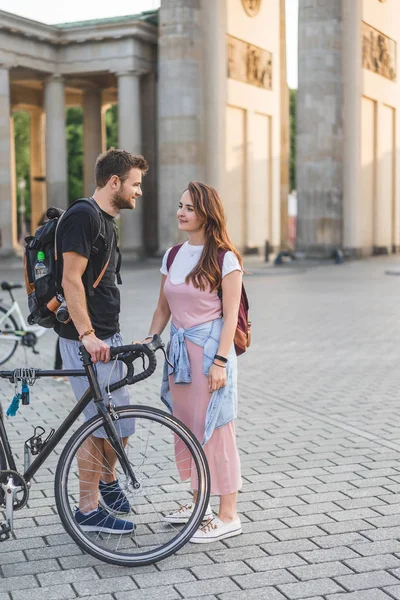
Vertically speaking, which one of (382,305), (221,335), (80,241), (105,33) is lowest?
(382,305)

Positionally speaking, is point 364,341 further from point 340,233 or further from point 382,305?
point 340,233

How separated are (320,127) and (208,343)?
3286cm

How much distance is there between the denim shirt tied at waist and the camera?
16.2 ft

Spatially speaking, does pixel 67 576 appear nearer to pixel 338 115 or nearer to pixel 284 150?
pixel 338 115

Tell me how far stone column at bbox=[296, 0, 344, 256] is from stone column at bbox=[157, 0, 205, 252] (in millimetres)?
4161

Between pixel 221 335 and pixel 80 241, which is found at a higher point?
pixel 80 241

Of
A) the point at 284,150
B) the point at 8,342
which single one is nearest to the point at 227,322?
the point at 8,342

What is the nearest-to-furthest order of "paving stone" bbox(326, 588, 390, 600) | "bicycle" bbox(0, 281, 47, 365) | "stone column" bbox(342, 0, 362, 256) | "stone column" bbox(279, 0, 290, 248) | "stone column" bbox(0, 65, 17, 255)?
"paving stone" bbox(326, 588, 390, 600) < "bicycle" bbox(0, 281, 47, 365) < "stone column" bbox(0, 65, 17, 255) < "stone column" bbox(342, 0, 362, 256) < "stone column" bbox(279, 0, 290, 248)

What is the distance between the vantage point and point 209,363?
4.94 metres

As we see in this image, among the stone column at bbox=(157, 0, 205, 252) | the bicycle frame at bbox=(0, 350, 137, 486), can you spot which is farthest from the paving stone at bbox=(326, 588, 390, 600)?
the stone column at bbox=(157, 0, 205, 252)

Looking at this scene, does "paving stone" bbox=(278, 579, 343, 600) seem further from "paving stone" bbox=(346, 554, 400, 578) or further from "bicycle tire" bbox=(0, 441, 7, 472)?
"bicycle tire" bbox=(0, 441, 7, 472)

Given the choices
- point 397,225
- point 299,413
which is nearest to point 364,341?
point 299,413

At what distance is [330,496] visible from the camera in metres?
5.71

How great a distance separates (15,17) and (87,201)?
32.4m
